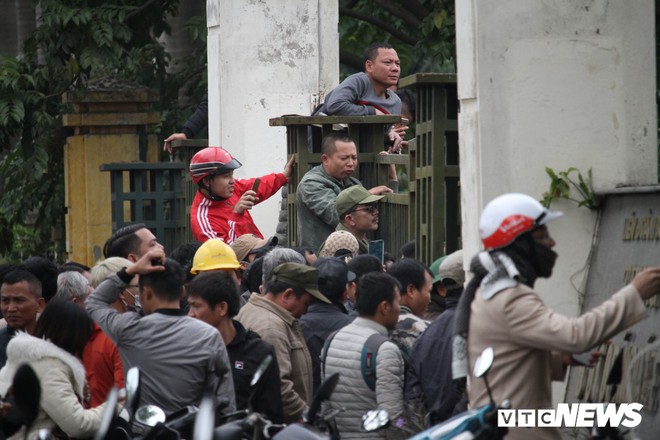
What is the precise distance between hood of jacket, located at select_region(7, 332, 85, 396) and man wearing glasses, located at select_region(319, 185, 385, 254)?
443cm

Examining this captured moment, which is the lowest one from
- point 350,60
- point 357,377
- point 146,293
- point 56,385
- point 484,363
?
point 357,377

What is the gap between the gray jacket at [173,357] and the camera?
7.79 m

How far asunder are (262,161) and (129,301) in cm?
727

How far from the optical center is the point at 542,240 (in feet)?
21.7

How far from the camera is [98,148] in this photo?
1772cm

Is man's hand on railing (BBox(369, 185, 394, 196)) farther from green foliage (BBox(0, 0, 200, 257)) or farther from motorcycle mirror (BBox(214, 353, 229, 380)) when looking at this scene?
green foliage (BBox(0, 0, 200, 257))

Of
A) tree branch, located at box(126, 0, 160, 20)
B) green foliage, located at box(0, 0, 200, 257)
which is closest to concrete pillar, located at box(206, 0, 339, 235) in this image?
green foliage, located at box(0, 0, 200, 257)

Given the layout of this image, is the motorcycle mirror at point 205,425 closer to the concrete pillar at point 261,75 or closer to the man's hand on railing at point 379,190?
the man's hand on railing at point 379,190

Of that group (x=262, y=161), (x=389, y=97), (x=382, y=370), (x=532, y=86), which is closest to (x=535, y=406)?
(x=382, y=370)

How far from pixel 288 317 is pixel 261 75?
26.3 feet

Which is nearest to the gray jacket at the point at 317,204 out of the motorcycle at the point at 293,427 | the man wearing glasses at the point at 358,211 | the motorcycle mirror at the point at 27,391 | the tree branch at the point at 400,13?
the man wearing glasses at the point at 358,211

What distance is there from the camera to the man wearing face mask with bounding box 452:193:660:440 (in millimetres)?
6391

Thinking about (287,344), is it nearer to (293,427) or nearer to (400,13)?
(293,427)

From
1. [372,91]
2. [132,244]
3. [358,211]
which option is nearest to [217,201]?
[358,211]
